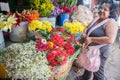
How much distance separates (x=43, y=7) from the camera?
7.12ft

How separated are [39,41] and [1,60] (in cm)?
34

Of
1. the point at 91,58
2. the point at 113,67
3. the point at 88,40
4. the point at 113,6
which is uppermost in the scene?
the point at 113,6

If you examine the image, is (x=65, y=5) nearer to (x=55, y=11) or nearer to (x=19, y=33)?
(x=55, y=11)

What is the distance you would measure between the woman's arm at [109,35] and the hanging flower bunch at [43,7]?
55 cm

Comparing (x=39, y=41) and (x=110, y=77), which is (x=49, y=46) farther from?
(x=110, y=77)

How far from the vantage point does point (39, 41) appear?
1.59m

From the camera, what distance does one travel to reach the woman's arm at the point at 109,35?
1999 millimetres

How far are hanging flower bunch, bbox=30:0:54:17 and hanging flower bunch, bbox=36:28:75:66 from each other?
368mm

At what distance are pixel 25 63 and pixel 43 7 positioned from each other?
0.98m

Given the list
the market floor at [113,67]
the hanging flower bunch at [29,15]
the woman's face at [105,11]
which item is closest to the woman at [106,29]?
the woman's face at [105,11]

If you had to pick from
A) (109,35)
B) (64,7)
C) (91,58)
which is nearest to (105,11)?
(109,35)

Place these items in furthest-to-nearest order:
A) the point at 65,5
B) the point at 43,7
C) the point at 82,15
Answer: the point at 82,15 < the point at 65,5 < the point at 43,7

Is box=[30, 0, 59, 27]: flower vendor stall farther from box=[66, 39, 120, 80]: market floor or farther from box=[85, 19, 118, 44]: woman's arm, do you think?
box=[66, 39, 120, 80]: market floor

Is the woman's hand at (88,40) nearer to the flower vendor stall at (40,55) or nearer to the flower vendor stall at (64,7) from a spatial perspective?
the flower vendor stall at (40,55)
